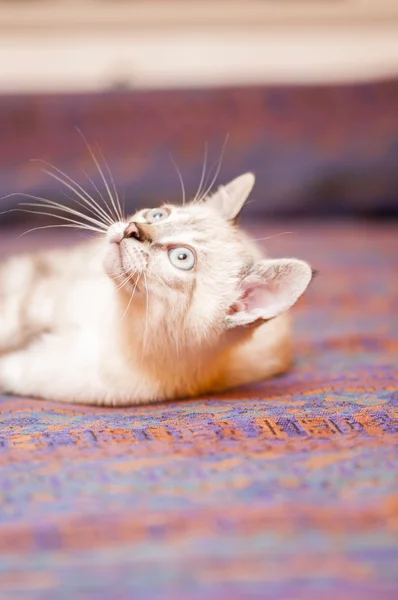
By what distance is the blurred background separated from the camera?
2.85 metres

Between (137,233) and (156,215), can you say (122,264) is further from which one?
(156,215)

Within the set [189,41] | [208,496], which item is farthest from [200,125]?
[208,496]

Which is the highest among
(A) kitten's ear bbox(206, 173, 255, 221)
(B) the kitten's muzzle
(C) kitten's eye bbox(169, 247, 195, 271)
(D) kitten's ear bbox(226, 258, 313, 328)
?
(A) kitten's ear bbox(206, 173, 255, 221)

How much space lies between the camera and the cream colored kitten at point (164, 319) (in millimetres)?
1339

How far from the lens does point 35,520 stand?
910mm

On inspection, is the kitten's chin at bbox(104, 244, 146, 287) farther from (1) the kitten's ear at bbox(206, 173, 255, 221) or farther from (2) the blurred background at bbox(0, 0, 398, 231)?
(2) the blurred background at bbox(0, 0, 398, 231)

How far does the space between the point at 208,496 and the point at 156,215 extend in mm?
712

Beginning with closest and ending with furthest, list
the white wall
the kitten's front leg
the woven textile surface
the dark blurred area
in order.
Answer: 1. the woven textile surface
2. the kitten's front leg
3. the dark blurred area
4. the white wall

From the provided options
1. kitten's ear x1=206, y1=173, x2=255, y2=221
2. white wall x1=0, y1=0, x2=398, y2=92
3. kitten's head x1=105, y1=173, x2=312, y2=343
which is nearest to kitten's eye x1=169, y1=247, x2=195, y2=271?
kitten's head x1=105, y1=173, x2=312, y2=343

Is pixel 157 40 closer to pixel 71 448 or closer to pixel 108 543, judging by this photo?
pixel 71 448

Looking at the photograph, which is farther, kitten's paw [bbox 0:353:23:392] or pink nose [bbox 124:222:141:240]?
kitten's paw [bbox 0:353:23:392]

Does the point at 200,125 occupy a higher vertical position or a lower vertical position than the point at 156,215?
higher

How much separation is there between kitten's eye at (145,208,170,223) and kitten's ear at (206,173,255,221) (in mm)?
166

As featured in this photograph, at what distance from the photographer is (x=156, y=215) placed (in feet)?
4.89
